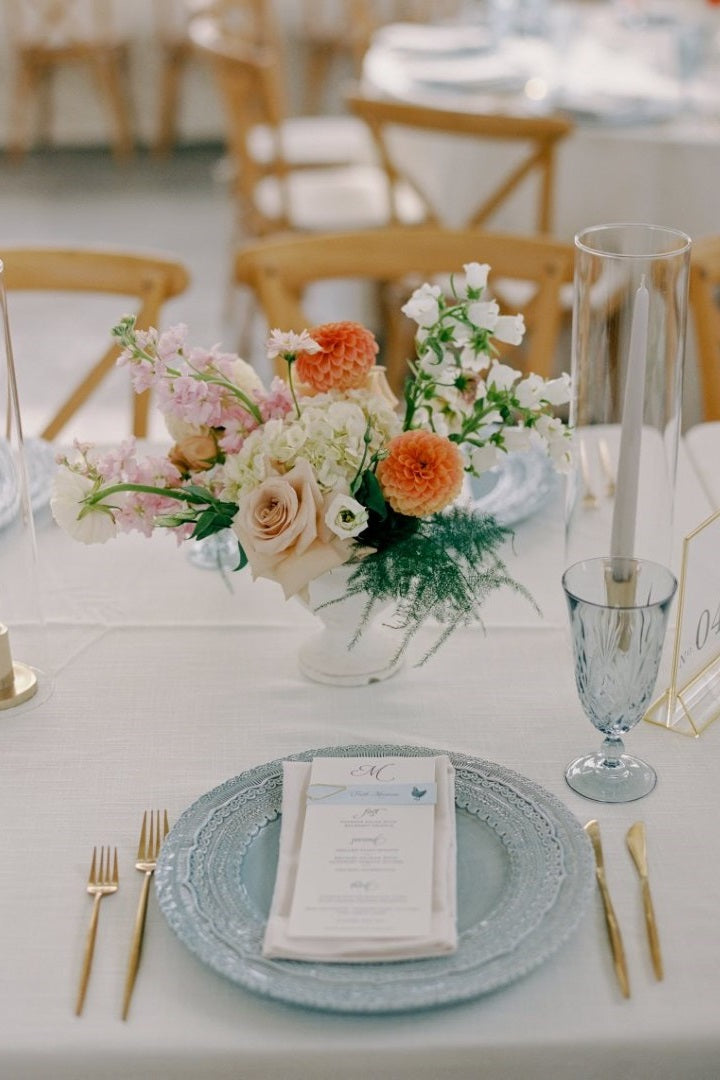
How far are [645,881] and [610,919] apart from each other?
54 mm

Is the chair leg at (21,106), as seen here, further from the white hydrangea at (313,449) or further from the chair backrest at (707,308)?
the white hydrangea at (313,449)

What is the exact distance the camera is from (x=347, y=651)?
1.26 m

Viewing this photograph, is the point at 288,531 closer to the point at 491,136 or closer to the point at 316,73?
the point at 491,136

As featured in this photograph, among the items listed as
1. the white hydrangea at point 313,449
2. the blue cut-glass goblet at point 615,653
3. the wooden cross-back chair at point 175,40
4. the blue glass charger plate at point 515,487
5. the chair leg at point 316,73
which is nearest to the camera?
the blue cut-glass goblet at point 615,653

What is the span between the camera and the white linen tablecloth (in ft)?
2.85

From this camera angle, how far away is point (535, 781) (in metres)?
1.12

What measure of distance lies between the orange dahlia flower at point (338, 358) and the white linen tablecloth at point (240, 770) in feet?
0.94

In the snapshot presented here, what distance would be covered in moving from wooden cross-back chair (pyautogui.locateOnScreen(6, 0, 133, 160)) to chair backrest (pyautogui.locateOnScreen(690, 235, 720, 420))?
15.0 feet

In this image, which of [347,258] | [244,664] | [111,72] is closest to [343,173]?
[347,258]

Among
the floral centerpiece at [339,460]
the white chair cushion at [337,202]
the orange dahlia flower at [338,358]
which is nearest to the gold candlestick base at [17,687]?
the floral centerpiece at [339,460]

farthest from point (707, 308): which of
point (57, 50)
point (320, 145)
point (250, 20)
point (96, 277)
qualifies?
point (57, 50)

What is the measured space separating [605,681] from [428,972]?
0.29 meters

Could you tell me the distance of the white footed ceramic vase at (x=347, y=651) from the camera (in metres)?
1.25

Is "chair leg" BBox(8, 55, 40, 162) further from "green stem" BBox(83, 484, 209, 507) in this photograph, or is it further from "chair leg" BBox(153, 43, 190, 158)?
"green stem" BBox(83, 484, 209, 507)
